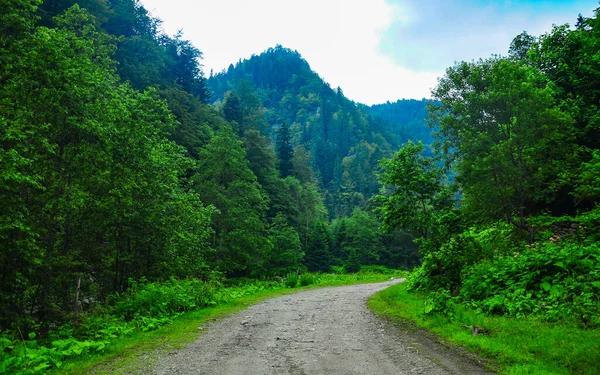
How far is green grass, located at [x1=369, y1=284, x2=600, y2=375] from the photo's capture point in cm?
611

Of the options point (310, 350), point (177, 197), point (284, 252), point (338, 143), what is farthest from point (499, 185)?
point (338, 143)

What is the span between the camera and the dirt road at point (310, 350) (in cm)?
671

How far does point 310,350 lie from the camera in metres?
8.02

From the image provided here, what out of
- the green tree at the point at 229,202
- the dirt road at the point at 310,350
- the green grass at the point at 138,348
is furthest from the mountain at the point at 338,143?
the dirt road at the point at 310,350

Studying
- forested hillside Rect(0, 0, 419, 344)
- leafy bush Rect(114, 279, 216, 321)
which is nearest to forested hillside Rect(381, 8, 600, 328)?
leafy bush Rect(114, 279, 216, 321)

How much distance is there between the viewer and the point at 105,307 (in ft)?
43.0

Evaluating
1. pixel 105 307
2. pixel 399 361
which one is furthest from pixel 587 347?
pixel 105 307

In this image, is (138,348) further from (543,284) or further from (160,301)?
(543,284)

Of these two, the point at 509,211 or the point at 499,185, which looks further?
the point at 509,211

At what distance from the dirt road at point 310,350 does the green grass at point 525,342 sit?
0.65m

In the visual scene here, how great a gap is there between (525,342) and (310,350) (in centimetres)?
446

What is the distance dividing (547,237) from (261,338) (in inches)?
474

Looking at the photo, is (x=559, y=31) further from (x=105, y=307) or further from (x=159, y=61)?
(x=159, y=61)

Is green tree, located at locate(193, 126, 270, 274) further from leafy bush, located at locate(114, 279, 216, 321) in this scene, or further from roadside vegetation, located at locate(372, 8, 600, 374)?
roadside vegetation, located at locate(372, 8, 600, 374)
